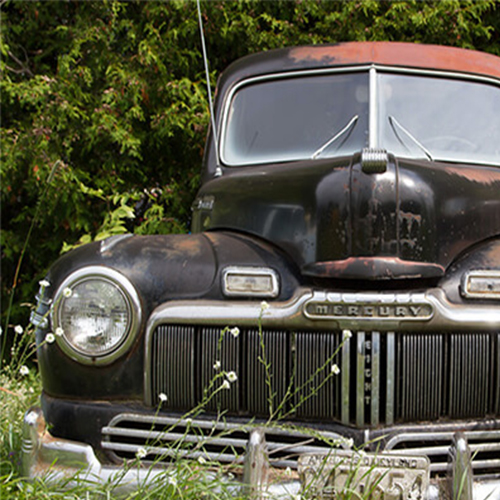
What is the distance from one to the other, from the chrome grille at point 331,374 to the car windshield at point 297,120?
3.51 feet

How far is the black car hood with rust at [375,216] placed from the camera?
1.95 meters

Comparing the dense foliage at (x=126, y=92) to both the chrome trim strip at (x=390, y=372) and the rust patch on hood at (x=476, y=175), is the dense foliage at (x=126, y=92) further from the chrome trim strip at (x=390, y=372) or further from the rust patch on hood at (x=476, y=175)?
the chrome trim strip at (x=390, y=372)

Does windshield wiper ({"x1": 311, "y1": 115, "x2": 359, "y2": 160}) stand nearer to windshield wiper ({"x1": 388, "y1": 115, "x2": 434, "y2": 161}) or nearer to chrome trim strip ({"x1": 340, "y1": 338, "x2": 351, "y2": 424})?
windshield wiper ({"x1": 388, "y1": 115, "x2": 434, "y2": 161})

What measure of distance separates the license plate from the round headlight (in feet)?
2.22

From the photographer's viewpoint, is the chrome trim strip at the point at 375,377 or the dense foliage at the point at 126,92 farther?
the dense foliage at the point at 126,92

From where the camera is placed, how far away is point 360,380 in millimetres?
1878

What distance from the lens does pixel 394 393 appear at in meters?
1.89

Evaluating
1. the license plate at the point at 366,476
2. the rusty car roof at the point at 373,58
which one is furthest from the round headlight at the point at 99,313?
the rusty car roof at the point at 373,58

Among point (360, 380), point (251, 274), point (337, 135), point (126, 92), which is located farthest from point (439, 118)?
point (126, 92)

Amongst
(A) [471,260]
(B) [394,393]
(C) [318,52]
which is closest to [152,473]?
(B) [394,393]

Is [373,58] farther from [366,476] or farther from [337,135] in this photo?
[366,476]

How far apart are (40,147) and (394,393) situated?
4178mm

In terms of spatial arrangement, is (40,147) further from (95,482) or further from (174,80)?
(95,482)

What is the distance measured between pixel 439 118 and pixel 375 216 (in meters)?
1.18
